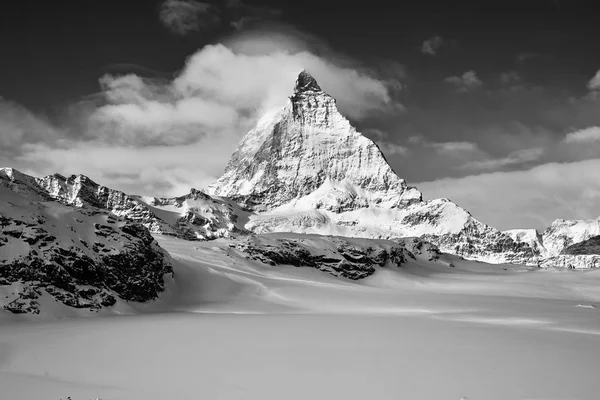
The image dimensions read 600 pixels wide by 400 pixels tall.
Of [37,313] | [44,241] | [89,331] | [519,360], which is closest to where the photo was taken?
[519,360]

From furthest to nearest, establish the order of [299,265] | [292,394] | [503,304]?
[299,265], [503,304], [292,394]

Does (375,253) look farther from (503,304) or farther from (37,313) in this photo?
(37,313)

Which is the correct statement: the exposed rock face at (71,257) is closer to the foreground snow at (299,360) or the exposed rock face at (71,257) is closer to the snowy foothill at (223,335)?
the snowy foothill at (223,335)

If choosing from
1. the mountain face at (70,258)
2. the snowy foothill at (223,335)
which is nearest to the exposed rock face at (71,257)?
the mountain face at (70,258)

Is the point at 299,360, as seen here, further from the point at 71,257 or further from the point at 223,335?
the point at 71,257

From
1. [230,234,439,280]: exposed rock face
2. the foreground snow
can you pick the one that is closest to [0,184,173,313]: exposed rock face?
the foreground snow

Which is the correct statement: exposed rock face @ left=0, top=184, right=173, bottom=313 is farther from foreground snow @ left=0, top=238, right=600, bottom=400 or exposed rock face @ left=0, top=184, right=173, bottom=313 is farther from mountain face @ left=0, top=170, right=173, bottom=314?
foreground snow @ left=0, top=238, right=600, bottom=400

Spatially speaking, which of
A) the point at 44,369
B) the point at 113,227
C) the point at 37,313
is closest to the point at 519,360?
the point at 44,369

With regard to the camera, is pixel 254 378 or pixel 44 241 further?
pixel 44 241
